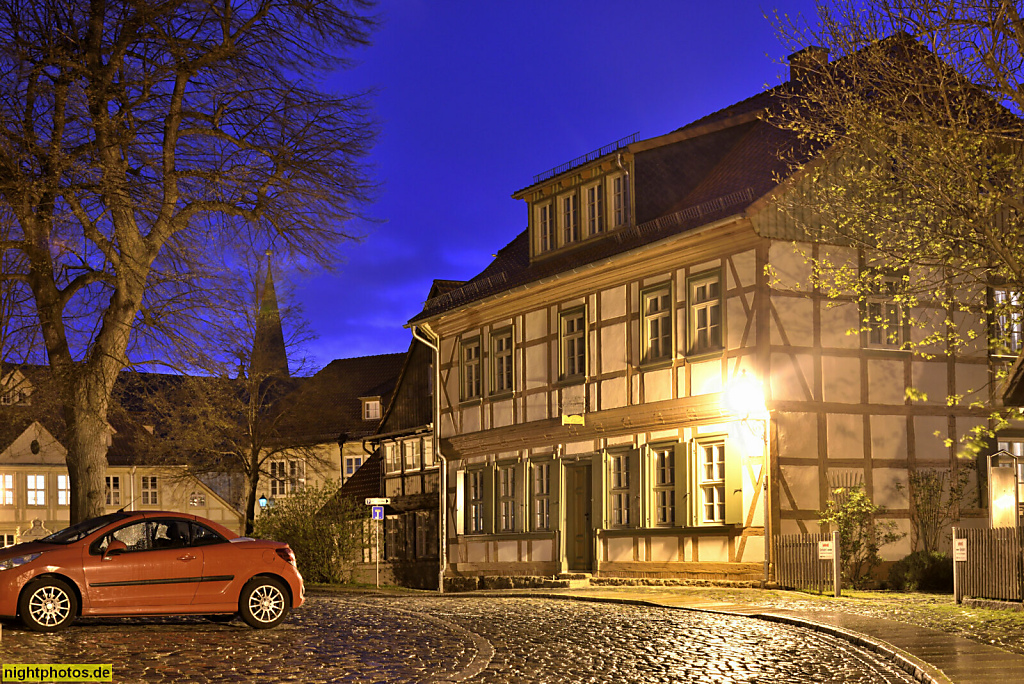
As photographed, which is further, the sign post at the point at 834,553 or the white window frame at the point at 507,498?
the white window frame at the point at 507,498

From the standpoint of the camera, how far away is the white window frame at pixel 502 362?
110 ft

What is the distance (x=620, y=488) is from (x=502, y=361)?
6.23m

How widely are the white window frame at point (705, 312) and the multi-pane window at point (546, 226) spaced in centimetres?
668

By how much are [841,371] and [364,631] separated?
1260 cm

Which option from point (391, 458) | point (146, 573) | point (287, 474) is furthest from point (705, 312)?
point (287, 474)

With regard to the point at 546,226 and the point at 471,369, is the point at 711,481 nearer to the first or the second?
the point at 546,226

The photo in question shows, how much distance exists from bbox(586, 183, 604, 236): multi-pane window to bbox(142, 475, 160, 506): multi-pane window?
175 ft

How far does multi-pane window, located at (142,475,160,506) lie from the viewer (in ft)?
256

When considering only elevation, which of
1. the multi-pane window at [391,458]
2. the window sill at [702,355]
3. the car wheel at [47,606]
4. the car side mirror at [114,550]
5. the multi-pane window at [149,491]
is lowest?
the multi-pane window at [149,491]

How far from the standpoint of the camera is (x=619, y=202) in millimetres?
30031

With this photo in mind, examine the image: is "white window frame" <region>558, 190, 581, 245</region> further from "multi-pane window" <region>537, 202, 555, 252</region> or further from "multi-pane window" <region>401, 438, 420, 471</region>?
"multi-pane window" <region>401, 438, 420, 471</region>

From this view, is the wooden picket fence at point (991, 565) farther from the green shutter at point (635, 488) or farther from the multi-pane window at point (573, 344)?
the multi-pane window at point (573, 344)

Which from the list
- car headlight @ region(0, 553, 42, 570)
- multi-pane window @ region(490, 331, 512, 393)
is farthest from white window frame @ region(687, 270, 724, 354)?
car headlight @ region(0, 553, 42, 570)

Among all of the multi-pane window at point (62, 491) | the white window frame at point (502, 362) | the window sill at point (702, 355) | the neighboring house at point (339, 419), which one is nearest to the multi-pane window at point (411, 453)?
the white window frame at point (502, 362)
